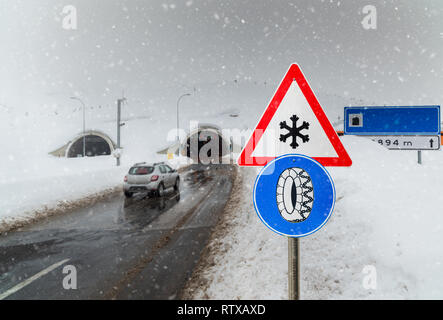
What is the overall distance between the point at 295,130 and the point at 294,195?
1.96 feet

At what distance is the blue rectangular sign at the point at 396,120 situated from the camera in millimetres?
4965

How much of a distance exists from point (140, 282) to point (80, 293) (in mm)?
896

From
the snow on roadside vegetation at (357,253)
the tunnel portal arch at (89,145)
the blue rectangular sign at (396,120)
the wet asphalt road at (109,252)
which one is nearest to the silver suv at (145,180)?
the wet asphalt road at (109,252)

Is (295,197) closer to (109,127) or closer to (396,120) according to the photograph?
(396,120)

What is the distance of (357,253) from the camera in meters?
4.38

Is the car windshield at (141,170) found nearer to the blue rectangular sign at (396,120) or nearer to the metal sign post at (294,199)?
the blue rectangular sign at (396,120)

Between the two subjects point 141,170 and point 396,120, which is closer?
point 396,120

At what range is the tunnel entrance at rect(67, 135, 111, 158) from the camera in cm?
4556

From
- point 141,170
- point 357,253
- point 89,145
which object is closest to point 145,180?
point 141,170

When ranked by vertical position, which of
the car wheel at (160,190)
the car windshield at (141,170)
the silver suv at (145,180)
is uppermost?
the car windshield at (141,170)

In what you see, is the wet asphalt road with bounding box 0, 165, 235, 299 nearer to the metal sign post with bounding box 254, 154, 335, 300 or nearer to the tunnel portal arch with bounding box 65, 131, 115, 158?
the metal sign post with bounding box 254, 154, 335, 300

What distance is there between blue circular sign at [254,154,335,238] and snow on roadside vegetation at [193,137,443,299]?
203 centimetres

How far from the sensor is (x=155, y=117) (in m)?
59.2

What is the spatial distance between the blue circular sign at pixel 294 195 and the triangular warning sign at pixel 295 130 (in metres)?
0.17
